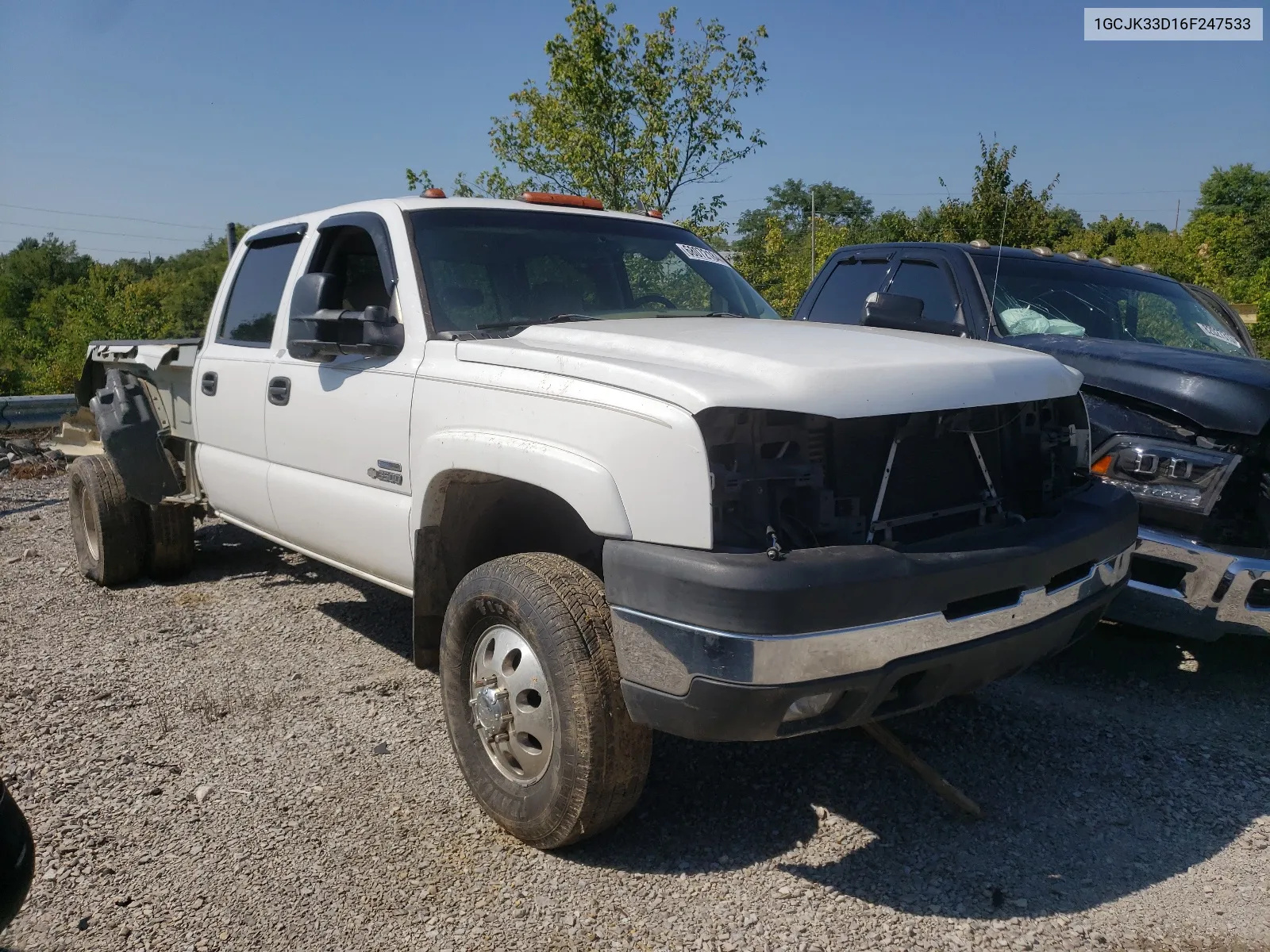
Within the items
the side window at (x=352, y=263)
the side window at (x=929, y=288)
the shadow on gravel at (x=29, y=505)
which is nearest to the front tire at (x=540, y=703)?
the side window at (x=352, y=263)

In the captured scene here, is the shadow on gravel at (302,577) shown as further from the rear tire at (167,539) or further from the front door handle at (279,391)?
the front door handle at (279,391)

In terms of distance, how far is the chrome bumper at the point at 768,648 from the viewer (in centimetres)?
235

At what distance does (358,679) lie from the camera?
4.46 metres

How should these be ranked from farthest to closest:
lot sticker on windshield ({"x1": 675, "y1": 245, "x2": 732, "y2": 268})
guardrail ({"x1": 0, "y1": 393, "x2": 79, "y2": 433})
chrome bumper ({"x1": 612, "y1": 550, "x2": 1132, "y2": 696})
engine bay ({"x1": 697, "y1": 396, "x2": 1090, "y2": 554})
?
1. guardrail ({"x1": 0, "y1": 393, "x2": 79, "y2": 433})
2. lot sticker on windshield ({"x1": 675, "y1": 245, "x2": 732, "y2": 268})
3. engine bay ({"x1": 697, "y1": 396, "x2": 1090, "y2": 554})
4. chrome bumper ({"x1": 612, "y1": 550, "x2": 1132, "y2": 696})

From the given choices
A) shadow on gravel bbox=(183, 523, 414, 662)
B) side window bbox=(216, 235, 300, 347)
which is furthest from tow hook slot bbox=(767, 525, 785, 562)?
side window bbox=(216, 235, 300, 347)

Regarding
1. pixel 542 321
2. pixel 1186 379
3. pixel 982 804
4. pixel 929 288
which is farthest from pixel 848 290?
pixel 982 804

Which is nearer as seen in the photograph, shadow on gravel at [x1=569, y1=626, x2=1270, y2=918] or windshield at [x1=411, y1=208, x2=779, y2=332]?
shadow on gravel at [x1=569, y1=626, x2=1270, y2=918]

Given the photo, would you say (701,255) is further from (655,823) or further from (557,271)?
(655,823)

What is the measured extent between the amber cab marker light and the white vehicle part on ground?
4.26 feet

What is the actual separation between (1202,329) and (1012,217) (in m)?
A: 4.16

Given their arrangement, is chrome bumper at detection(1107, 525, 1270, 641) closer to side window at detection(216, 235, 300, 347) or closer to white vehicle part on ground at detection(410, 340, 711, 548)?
white vehicle part on ground at detection(410, 340, 711, 548)

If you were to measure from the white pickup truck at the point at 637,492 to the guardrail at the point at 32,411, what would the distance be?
8.15m

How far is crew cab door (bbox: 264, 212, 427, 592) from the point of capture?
359 centimetres

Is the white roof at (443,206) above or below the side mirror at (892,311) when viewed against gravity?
above
